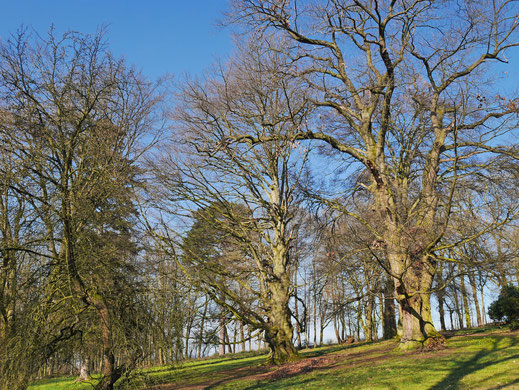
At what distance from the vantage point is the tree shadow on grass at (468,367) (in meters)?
8.00

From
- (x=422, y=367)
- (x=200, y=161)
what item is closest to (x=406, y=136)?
(x=200, y=161)

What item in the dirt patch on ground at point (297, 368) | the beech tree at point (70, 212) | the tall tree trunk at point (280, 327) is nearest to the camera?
the beech tree at point (70, 212)

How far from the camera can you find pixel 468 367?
30.4 feet

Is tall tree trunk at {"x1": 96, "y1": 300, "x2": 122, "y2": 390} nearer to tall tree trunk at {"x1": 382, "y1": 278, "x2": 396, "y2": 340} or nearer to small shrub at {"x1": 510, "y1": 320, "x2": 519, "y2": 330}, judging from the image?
small shrub at {"x1": 510, "y1": 320, "x2": 519, "y2": 330}

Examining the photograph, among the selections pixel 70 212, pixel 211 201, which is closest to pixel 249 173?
pixel 211 201

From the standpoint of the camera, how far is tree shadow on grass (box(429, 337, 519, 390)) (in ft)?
26.2

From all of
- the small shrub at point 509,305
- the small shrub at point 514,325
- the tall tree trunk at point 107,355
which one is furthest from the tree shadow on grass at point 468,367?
the tall tree trunk at point 107,355

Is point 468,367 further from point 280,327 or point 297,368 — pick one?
point 280,327

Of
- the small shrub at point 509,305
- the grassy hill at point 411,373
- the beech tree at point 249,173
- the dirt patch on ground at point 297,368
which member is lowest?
the dirt patch on ground at point 297,368

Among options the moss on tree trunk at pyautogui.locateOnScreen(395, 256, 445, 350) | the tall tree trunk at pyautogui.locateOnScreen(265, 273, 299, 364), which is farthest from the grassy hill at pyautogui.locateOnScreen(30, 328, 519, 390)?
the tall tree trunk at pyautogui.locateOnScreen(265, 273, 299, 364)

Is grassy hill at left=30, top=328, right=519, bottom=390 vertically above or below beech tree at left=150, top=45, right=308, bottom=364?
below

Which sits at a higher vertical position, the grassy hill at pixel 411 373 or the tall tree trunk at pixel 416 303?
the tall tree trunk at pixel 416 303

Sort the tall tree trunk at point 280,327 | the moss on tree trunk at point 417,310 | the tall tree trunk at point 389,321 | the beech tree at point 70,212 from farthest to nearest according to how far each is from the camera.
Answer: the tall tree trunk at point 389,321 < the tall tree trunk at point 280,327 < the moss on tree trunk at point 417,310 < the beech tree at point 70,212

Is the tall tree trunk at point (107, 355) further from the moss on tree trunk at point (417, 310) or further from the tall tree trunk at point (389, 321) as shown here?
the tall tree trunk at point (389, 321)
